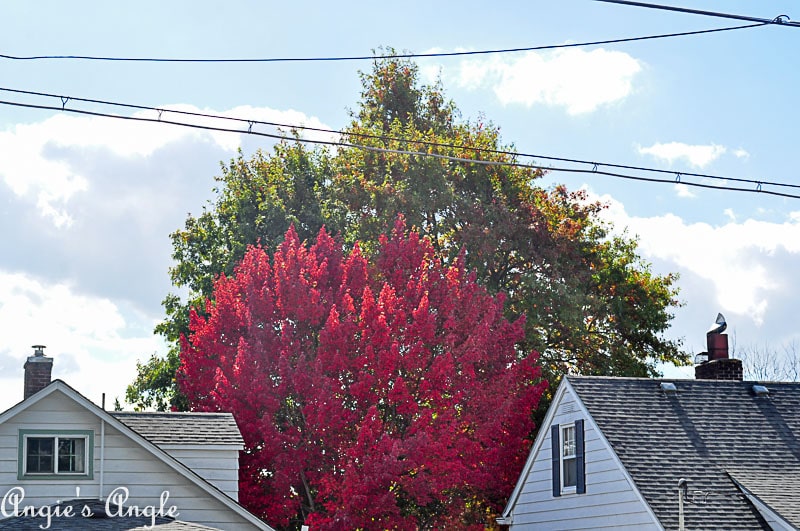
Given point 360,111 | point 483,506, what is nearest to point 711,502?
point 483,506

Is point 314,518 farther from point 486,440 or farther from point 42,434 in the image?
point 42,434

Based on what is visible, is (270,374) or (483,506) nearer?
(270,374)

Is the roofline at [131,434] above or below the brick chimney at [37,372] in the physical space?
below

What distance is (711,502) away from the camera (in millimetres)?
21094

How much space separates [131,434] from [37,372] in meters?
3.77

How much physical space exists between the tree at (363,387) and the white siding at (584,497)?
8.30 ft

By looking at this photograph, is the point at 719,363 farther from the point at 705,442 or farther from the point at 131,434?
the point at 131,434

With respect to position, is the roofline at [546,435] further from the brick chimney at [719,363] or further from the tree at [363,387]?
the brick chimney at [719,363]

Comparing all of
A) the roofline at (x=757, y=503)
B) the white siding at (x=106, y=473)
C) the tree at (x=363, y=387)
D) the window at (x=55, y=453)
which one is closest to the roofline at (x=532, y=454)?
the tree at (x=363, y=387)

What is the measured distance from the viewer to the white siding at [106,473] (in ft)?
71.5

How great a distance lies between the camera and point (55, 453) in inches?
868

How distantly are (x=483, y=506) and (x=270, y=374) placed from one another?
7.12 metres

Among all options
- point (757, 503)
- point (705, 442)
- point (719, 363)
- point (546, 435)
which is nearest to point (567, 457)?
point (546, 435)

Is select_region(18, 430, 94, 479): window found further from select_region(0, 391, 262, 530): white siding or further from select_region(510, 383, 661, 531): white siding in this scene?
select_region(510, 383, 661, 531): white siding
